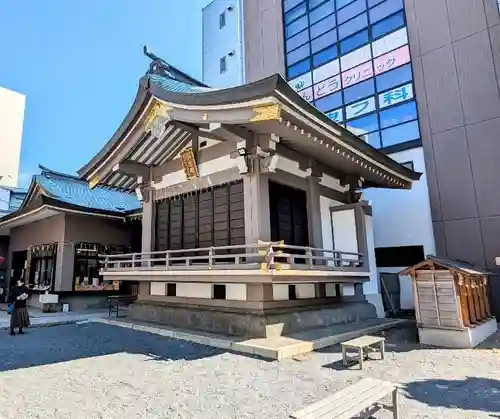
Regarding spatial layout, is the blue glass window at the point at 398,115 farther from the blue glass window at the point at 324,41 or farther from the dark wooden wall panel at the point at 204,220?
the dark wooden wall panel at the point at 204,220

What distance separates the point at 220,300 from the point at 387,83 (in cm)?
1077

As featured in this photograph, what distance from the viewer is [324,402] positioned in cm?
298

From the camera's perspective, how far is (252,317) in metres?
7.52

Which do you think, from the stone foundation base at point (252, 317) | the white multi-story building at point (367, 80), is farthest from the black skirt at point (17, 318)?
the white multi-story building at point (367, 80)

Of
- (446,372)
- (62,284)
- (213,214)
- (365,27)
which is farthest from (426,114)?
(62,284)

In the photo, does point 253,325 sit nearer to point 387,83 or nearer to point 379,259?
point 379,259

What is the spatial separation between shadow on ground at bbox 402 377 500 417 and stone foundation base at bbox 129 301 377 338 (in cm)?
329

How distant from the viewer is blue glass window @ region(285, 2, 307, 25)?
1731 cm

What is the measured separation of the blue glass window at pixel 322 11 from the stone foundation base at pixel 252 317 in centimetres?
1335

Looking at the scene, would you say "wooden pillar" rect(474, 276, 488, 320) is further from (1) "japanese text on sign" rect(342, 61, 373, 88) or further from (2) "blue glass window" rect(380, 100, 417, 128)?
(1) "japanese text on sign" rect(342, 61, 373, 88)

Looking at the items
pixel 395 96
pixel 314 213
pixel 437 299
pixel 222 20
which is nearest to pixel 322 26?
pixel 395 96

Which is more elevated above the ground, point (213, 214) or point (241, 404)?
point (213, 214)

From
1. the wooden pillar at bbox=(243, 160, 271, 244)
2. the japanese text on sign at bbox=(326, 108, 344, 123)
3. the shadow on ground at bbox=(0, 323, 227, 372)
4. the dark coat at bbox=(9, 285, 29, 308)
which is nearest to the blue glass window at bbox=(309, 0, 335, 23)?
the japanese text on sign at bbox=(326, 108, 344, 123)

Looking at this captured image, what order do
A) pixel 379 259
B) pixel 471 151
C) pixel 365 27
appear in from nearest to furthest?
pixel 471 151, pixel 379 259, pixel 365 27
